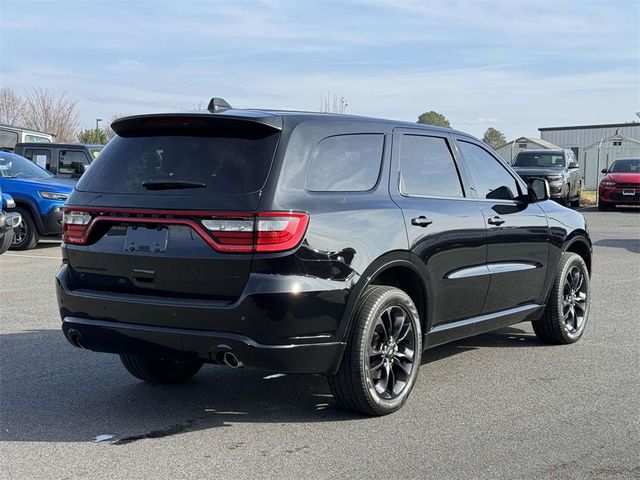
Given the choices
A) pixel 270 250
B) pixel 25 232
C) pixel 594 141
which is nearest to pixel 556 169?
pixel 25 232

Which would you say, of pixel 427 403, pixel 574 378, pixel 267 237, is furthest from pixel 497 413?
pixel 267 237

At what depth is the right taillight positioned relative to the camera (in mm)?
4574

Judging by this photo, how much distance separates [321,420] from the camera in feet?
17.0

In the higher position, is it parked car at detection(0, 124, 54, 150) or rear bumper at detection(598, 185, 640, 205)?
parked car at detection(0, 124, 54, 150)

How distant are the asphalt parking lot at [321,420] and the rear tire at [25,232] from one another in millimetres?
7797

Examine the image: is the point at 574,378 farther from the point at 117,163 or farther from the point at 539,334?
the point at 117,163

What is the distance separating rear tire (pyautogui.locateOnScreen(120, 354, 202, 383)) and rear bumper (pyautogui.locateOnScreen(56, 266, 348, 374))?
927 millimetres

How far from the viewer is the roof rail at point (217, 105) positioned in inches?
206

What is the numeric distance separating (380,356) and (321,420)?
53 centimetres

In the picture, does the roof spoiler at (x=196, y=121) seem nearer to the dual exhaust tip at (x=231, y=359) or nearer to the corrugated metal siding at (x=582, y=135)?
the dual exhaust tip at (x=231, y=359)

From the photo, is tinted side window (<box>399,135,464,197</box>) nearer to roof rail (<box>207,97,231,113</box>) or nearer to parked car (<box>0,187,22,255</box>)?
roof rail (<box>207,97,231,113</box>)

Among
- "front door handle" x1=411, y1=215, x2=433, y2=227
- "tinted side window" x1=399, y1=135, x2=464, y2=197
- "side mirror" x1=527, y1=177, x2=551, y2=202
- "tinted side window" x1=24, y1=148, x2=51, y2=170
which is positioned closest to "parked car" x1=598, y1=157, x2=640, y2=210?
"tinted side window" x1=24, y1=148, x2=51, y2=170

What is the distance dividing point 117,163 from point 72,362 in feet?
6.89

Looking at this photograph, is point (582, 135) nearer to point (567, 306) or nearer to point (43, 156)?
point (43, 156)
